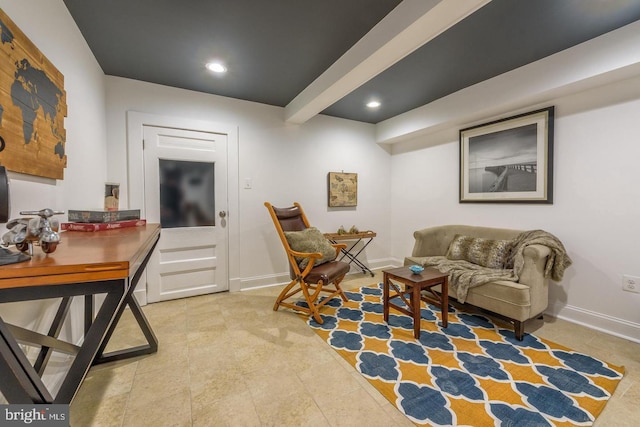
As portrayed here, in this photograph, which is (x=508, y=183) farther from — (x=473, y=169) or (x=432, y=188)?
(x=432, y=188)

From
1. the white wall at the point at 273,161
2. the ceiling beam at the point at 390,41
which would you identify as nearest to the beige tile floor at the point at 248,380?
the white wall at the point at 273,161

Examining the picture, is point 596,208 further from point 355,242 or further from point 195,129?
point 195,129

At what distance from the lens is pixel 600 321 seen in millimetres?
2342

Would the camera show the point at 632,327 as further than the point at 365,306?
No

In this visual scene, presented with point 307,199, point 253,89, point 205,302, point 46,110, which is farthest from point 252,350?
point 253,89

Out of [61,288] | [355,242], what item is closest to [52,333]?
[61,288]

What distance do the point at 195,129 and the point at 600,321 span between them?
169 inches

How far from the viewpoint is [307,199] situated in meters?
3.79

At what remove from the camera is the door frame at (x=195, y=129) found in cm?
282

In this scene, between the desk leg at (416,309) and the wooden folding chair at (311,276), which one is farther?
the wooden folding chair at (311,276)

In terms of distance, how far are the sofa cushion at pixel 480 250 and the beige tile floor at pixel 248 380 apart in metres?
0.61

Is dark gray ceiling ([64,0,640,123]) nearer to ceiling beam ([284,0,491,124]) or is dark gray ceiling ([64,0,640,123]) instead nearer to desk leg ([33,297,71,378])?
ceiling beam ([284,0,491,124])

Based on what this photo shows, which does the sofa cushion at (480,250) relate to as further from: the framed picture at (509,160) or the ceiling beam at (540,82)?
the ceiling beam at (540,82)

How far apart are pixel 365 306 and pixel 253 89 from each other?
2633 millimetres
